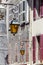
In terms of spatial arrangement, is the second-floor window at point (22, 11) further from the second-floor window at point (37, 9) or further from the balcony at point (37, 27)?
the balcony at point (37, 27)

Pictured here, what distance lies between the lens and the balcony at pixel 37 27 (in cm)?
2473

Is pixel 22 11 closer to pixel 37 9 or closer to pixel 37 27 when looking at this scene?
pixel 37 9

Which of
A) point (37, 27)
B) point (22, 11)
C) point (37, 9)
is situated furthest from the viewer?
point (22, 11)

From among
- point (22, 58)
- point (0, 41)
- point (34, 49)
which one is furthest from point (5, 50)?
point (34, 49)

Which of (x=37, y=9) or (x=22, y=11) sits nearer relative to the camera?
(x=37, y=9)

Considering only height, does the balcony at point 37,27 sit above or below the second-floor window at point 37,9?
below

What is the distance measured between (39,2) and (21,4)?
293cm

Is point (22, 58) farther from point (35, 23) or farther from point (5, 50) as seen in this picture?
point (5, 50)

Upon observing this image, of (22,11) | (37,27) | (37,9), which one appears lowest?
(37,27)

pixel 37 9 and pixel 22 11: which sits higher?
pixel 37 9

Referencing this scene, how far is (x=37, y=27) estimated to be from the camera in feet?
82.6

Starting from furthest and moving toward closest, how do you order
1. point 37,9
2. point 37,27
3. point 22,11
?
point 22,11, point 37,9, point 37,27

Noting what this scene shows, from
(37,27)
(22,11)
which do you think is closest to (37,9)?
(37,27)

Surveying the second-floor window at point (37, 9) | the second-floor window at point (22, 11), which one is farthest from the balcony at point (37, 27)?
the second-floor window at point (22, 11)
